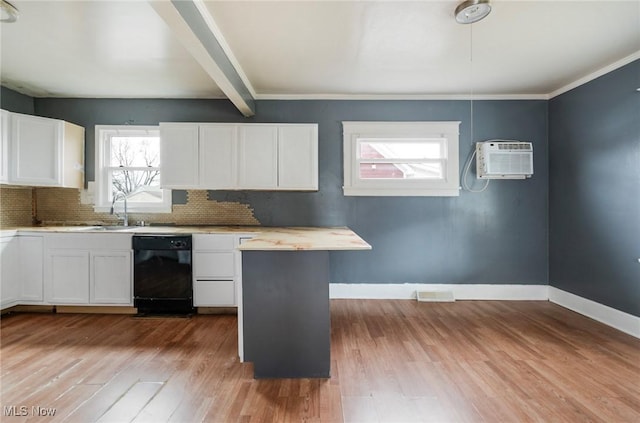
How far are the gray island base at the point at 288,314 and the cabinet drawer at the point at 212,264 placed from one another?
1242 millimetres

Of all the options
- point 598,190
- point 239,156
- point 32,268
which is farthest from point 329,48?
point 32,268

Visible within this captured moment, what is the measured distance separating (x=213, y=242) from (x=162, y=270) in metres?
0.60

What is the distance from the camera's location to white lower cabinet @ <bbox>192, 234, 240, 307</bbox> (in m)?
3.14

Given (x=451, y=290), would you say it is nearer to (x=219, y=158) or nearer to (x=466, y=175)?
(x=466, y=175)

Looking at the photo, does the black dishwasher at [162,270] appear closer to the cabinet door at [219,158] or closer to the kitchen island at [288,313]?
the cabinet door at [219,158]

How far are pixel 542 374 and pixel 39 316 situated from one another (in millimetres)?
4582

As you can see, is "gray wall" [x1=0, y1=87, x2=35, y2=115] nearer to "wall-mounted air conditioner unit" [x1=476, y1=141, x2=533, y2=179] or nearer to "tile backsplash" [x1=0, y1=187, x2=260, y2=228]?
"tile backsplash" [x1=0, y1=187, x2=260, y2=228]

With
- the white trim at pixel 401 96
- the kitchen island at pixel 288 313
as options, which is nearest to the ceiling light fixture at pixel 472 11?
the white trim at pixel 401 96

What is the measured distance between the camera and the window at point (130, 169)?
370cm

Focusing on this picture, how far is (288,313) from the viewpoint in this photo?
2.01 meters

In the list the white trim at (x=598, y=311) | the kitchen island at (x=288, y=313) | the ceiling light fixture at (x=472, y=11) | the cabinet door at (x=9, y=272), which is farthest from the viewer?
the cabinet door at (x=9, y=272)

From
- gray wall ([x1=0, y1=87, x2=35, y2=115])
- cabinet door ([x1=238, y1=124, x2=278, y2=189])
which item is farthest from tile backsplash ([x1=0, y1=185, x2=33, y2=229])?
cabinet door ([x1=238, y1=124, x2=278, y2=189])

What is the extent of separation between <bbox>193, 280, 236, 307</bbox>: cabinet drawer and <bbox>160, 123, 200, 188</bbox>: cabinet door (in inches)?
44.2

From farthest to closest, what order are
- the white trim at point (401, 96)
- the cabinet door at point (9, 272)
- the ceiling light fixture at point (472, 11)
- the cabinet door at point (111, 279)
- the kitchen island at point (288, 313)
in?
the white trim at point (401, 96)
the cabinet door at point (111, 279)
the cabinet door at point (9, 272)
the kitchen island at point (288, 313)
the ceiling light fixture at point (472, 11)
